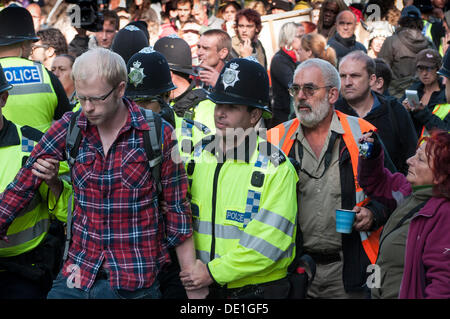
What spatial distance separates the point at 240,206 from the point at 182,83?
105 inches

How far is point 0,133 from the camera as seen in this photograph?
4289 millimetres

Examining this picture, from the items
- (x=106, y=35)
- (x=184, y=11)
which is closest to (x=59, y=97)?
(x=106, y=35)

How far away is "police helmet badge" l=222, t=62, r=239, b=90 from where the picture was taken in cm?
414

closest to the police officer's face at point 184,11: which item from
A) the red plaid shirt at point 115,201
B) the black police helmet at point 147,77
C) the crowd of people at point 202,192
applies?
the crowd of people at point 202,192

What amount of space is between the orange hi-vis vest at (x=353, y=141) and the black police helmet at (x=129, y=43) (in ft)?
6.32

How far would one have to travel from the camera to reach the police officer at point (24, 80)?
5645 mm

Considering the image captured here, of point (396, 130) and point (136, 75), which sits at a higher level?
point (136, 75)

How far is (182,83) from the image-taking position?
6352 millimetres

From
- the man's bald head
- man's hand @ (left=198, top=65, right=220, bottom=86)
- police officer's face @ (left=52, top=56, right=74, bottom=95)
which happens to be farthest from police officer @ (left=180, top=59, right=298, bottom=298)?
the man's bald head

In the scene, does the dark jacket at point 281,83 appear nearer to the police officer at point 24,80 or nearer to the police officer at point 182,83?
the police officer at point 182,83

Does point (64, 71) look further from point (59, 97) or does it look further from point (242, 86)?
point (242, 86)

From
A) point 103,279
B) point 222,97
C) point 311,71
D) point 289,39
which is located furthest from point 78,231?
point 289,39

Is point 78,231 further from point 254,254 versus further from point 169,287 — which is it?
point 254,254

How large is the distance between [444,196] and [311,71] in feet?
5.21
